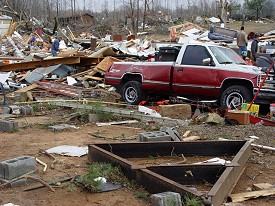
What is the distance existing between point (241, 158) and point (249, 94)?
5.40m

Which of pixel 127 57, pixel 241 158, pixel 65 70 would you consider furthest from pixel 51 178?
pixel 127 57

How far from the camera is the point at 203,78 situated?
1252cm

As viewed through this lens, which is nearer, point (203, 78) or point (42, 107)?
point (203, 78)

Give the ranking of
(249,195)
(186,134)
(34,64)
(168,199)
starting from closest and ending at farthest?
(168,199) → (249,195) → (186,134) → (34,64)

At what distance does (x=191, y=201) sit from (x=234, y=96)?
25.0ft

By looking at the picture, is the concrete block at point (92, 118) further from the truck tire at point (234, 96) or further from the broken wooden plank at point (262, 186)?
the broken wooden plank at point (262, 186)

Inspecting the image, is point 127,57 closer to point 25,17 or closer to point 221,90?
point 221,90

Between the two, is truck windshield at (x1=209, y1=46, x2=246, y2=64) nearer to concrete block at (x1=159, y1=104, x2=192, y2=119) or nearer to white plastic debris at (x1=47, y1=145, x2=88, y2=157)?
concrete block at (x1=159, y1=104, x2=192, y2=119)

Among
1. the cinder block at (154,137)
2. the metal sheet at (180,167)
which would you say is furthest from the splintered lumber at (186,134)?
the metal sheet at (180,167)

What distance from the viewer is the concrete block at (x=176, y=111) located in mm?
11758

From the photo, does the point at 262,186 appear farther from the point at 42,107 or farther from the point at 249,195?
the point at 42,107

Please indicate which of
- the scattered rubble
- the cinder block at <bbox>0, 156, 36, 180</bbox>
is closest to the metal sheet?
the scattered rubble

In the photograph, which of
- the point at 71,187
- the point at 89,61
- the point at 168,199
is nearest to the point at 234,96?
the point at 71,187

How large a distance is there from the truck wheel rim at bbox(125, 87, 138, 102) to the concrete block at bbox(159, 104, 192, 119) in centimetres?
241
